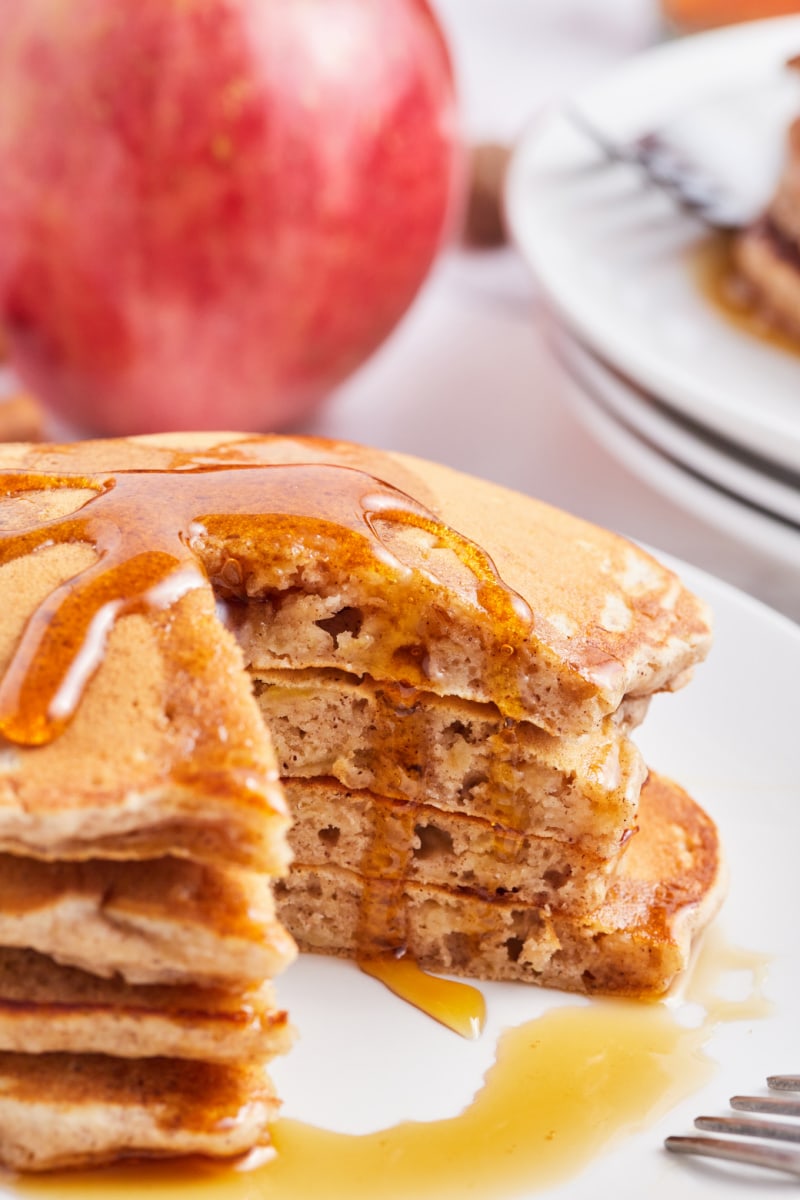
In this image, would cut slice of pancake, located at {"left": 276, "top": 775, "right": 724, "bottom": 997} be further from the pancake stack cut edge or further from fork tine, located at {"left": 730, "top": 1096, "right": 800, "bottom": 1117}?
fork tine, located at {"left": 730, "top": 1096, "right": 800, "bottom": 1117}

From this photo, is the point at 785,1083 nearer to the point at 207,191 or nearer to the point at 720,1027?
the point at 720,1027

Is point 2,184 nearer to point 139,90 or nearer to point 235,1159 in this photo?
point 139,90

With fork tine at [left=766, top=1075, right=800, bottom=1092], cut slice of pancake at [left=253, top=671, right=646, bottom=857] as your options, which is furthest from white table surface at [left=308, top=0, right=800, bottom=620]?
fork tine at [left=766, top=1075, right=800, bottom=1092]

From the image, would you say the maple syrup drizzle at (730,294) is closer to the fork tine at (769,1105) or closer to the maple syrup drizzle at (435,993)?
the maple syrup drizzle at (435,993)

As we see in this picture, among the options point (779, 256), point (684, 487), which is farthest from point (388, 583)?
point (779, 256)

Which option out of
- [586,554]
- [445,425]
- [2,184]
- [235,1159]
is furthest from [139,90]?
[235,1159]

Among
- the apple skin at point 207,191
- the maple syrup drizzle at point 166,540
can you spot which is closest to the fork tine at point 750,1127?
the maple syrup drizzle at point 166,540
